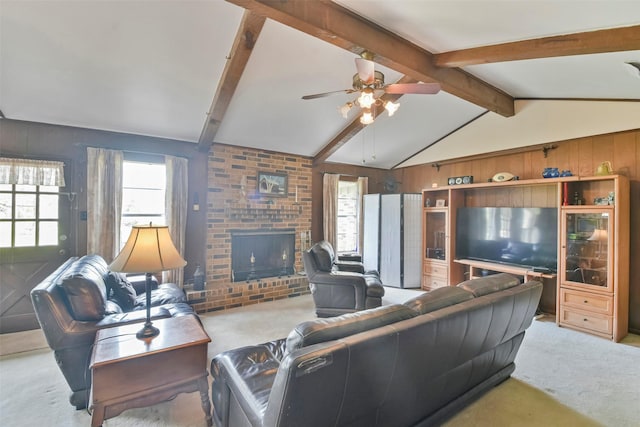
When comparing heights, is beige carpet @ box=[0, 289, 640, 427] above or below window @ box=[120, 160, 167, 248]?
below

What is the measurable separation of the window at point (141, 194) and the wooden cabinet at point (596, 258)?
217 inches

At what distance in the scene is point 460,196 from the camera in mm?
5195

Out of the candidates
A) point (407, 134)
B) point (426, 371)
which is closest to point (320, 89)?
point (407, 134)

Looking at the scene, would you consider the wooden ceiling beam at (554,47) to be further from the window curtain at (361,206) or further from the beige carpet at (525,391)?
the window curtain at (361,206)

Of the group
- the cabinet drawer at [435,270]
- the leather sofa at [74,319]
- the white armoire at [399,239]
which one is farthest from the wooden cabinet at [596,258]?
the leather sofa at [74,319]

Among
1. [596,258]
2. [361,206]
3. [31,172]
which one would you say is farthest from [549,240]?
[31,172]

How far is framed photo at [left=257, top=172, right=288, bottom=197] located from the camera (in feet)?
16.3

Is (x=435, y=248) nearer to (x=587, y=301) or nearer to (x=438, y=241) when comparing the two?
(x=438, y=241)

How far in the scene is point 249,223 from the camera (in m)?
4.86

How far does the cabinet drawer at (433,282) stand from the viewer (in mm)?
5188

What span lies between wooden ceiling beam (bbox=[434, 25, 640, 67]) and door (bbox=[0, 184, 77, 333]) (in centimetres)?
486

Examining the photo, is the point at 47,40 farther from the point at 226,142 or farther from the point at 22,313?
the point at 22,313

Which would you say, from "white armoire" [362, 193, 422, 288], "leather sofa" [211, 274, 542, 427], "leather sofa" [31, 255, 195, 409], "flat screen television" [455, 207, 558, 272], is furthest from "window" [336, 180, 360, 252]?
"leather sofa" [31, 255, 195, 409]

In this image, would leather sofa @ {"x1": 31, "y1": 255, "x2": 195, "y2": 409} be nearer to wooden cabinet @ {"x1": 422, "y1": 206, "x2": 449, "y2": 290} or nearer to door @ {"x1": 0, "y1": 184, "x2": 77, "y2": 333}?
door @ {"x1": 0, "y1": 184, "x2": 77, "y2": 333}
